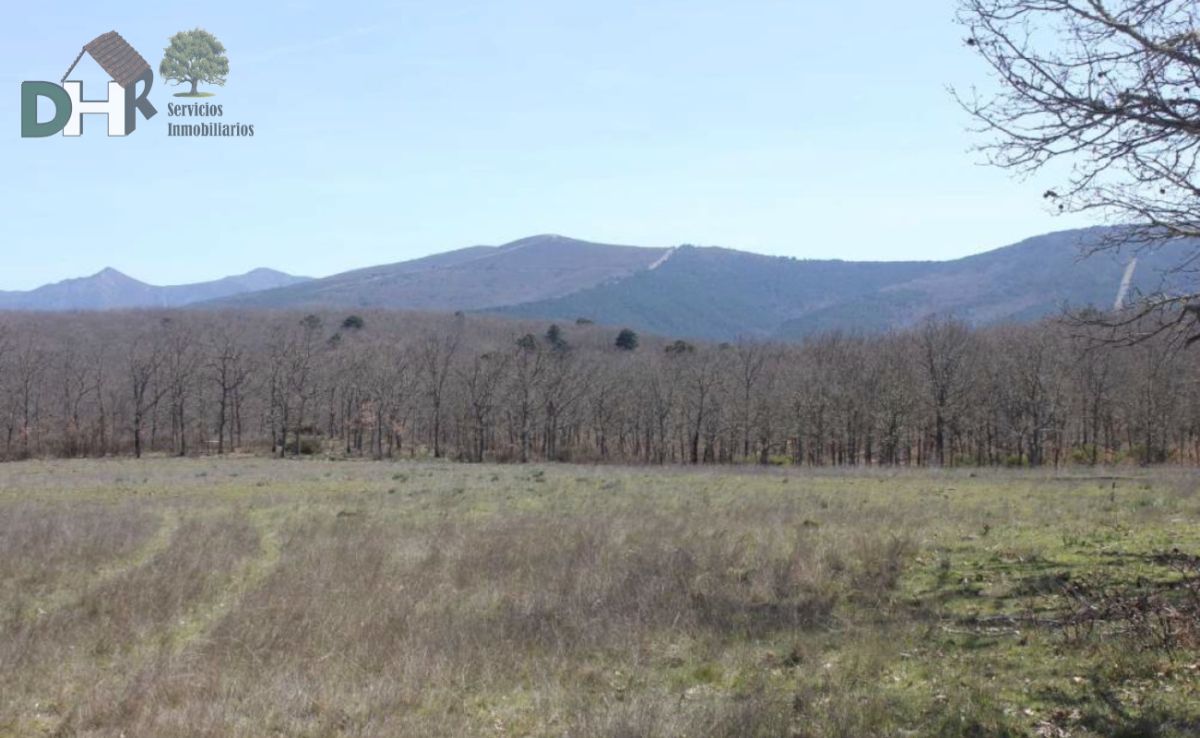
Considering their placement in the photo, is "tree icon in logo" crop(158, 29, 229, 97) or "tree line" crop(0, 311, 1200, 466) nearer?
"tree icon in logo" crop(158, 29, 229, 97)

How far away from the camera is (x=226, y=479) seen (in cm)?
4003

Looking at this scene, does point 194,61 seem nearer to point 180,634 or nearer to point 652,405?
point 180,634

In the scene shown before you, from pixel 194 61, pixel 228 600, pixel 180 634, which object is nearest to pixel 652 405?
pixel 194 61

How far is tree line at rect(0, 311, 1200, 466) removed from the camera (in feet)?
238

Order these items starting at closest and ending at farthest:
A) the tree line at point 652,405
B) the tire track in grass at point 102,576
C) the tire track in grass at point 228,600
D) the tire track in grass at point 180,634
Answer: the tire track in grass at point 180,634 → the tire track in grass at point 228,600 → the tire track in grass at point 102,576 → the tree line at point 652,405

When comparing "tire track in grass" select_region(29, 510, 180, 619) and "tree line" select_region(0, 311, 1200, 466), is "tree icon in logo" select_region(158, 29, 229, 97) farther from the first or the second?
"tree line" select_region(0, 311, 1200, 466)

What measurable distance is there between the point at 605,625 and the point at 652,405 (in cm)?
7486

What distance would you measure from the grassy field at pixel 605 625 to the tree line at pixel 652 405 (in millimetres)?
54465

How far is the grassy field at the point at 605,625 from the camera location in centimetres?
780

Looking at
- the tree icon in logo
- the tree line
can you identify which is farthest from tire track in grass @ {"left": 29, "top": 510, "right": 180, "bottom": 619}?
the tree line

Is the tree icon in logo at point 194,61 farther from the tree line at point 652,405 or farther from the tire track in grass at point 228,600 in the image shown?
the tree line at point 652,405

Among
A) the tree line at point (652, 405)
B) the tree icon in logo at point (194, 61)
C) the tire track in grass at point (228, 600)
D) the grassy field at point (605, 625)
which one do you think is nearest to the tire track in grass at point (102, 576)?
the grassy field at point (605, 625)

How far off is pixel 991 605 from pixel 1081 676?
3211 millimetres

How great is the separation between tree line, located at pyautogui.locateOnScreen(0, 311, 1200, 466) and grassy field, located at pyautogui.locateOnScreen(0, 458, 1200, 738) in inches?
2144
